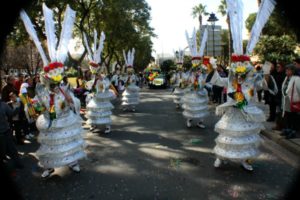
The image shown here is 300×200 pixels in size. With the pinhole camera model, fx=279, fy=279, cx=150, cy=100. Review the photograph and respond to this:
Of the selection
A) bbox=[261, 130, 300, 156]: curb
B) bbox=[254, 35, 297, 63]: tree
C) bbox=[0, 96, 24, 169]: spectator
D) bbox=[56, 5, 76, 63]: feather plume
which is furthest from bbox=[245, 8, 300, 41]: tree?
bbox=[0, 96, 24, 169]: spectator

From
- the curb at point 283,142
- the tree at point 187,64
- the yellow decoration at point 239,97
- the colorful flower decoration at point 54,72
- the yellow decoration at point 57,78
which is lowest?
the curb at point 283,142

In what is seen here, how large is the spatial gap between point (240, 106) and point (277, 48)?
39.7 ft

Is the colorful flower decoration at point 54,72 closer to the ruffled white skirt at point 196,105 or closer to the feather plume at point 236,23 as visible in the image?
the feather plume at point 236,23

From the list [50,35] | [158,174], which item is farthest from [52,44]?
[158,174]

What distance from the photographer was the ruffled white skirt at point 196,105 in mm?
8867

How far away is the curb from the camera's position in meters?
6.12

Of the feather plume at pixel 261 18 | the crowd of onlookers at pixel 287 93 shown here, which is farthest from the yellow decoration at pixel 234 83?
the crowd of onlookers at pixel 287 93

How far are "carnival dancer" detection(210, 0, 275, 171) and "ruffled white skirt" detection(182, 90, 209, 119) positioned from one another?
3.40 meters

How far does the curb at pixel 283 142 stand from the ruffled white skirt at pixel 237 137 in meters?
1.37

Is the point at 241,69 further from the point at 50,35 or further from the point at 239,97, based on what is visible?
the point at 50,35

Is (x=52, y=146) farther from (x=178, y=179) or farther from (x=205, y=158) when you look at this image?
(x=205, y=158)

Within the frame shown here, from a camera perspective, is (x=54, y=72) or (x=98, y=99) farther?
(x=98, y=99)

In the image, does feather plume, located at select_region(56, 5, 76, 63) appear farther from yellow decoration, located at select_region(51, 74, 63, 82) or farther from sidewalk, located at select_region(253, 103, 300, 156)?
sidewalk, located at select_region(253, 103, 300, 156)

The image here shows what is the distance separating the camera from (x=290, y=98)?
6.68 meters
